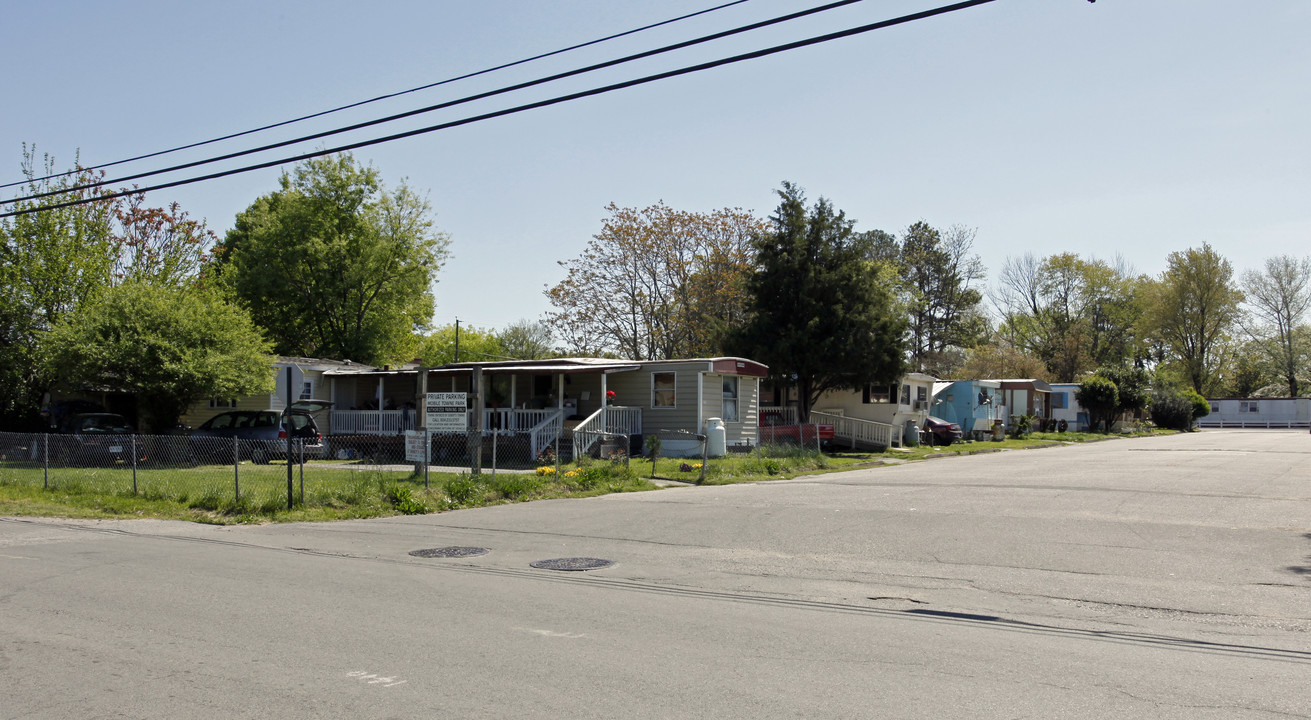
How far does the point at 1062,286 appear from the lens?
242 feet

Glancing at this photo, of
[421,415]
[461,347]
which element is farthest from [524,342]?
[421,415]

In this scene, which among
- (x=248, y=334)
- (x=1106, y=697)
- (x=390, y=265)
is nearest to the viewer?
(x=1106, y=697)

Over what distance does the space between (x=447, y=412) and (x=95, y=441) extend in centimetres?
911

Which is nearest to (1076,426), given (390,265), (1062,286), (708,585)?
(1062,286)

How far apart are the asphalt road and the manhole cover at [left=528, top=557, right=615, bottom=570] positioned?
0.22 meters

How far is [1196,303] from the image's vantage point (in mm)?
72562

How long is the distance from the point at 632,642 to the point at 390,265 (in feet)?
141

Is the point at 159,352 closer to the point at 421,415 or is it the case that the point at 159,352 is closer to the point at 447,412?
the point at 421,415

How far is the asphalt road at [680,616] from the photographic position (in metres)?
5.22

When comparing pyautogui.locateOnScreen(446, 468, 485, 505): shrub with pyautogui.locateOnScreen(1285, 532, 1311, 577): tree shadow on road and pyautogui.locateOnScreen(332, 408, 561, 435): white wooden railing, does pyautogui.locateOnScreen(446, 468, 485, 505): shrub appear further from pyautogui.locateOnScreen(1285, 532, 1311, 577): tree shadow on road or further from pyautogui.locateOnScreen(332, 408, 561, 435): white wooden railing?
pyautogui.locateOnScreen(1285, 532, 1311, 577): tree shadow on road

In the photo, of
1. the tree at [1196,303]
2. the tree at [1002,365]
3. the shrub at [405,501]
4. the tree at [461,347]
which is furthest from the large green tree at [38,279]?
the tree at [1196,303]

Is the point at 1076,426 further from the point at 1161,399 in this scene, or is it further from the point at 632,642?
the point at 632,642

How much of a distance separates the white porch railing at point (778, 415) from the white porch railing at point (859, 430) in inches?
31.9

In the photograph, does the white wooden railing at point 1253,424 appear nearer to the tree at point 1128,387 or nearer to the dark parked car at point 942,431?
the tree at point 1128,387
